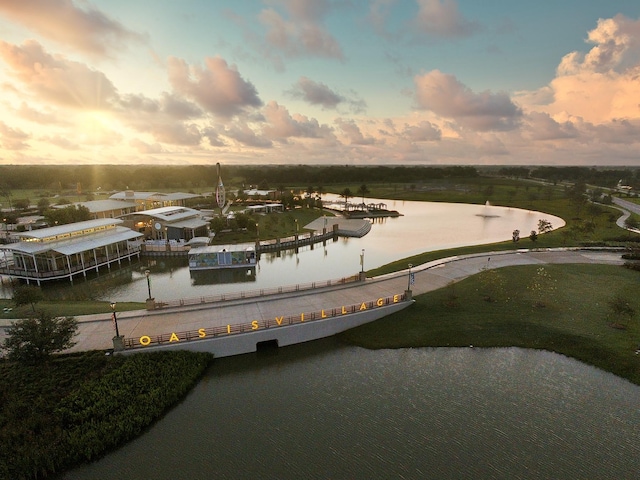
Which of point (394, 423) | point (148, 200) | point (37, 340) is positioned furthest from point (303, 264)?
point (148, 200)

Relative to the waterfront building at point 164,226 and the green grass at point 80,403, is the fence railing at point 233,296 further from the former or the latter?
the waterfront building at point 164,226

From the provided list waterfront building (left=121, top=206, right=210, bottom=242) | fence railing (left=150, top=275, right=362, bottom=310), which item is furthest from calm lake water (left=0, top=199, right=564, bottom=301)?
waterfront building (left=121, top=206, right=210, bottom=242)

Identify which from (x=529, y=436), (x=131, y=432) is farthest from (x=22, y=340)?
(x=529, y=436)

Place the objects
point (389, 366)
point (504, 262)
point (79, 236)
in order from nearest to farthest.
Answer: point (389, 366) < point (504, 262) < point (79, 236)

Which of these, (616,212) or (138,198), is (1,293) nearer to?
(138,198)

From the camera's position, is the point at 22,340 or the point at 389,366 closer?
the point at 22,340

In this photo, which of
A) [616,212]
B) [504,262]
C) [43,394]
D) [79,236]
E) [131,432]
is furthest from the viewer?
[616,212]
